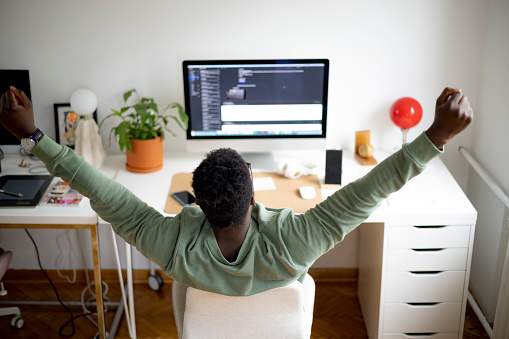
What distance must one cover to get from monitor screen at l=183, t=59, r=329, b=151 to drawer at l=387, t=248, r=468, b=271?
2.12 feet

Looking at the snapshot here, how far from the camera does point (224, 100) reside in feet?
8.49

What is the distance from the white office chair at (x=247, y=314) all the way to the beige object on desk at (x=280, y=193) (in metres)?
0.78

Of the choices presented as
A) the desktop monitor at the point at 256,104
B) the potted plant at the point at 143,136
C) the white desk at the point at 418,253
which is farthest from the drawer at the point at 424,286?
the potted plant at the point at 143,136

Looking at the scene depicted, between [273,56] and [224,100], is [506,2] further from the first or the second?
[224,100]

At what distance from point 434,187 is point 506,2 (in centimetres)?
84

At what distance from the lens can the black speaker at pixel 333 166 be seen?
96.1 inches

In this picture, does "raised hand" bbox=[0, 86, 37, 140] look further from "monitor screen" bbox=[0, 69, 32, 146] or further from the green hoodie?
"monitor screen" bbox=[0, 69, 32, 146]

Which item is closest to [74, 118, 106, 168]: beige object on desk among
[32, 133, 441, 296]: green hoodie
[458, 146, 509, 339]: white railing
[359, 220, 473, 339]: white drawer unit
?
[32, 133, 441, 296]: green hoodie

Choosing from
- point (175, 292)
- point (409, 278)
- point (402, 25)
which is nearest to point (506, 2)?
point (402, 25)

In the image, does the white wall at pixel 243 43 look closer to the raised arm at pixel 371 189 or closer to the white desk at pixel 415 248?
the white desk at pixel 415 248

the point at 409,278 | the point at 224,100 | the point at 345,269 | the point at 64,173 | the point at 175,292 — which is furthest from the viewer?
the point at 345,269

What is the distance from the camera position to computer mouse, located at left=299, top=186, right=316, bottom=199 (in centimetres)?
238

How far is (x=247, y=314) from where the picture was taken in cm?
149

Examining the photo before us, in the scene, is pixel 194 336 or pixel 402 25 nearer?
pixel 194 336
